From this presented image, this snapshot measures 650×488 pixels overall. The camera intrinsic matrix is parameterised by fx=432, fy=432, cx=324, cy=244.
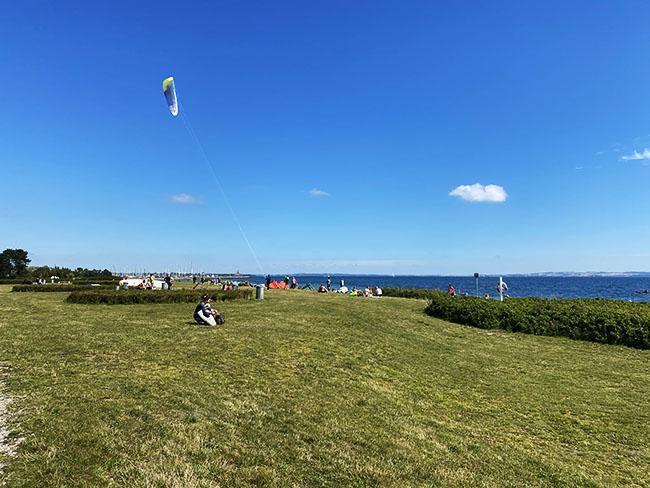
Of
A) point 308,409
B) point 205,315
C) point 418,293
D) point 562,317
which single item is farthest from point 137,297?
point 418,293

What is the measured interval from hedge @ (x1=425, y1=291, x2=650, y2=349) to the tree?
6158 cm

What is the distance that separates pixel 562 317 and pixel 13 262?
69.2 meters

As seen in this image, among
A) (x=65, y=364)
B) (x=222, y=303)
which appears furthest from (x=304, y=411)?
(x=222, y=303)

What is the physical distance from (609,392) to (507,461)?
695 cm

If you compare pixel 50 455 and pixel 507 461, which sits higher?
pixel 50 455

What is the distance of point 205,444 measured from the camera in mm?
6461

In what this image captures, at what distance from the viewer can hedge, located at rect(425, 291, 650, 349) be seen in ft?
61.9

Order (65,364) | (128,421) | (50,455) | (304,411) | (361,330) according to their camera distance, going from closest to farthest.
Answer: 1. (50,455)
2. (128,421)
3. (304,411)
4. (65,364)
5. (361,330)

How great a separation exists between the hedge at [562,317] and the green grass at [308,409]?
223cm

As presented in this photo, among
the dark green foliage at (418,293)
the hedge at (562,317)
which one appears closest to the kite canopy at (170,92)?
the hedge at (562,317)

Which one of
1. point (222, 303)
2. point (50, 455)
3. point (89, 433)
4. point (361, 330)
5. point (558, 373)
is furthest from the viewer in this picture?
point (222, 303)

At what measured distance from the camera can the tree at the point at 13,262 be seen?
60.0 meters

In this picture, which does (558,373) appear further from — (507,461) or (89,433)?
(89,433)

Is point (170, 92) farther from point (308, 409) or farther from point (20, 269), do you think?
point (20, 269)
